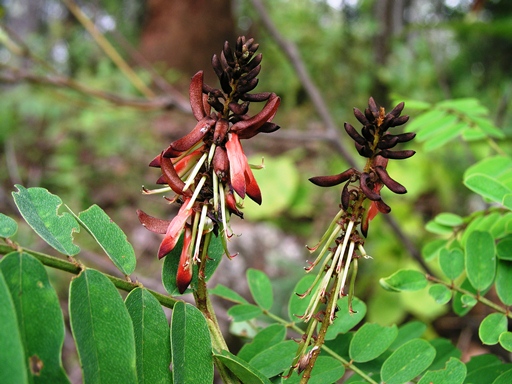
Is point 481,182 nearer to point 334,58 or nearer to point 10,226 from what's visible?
point 10,226

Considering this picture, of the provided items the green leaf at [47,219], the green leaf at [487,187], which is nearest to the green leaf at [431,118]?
the green leaf at [487,187]

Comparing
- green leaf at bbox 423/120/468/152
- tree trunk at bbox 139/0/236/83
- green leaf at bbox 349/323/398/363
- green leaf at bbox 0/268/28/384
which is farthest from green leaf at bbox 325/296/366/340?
tree trunk at bbox 139/0/236/83

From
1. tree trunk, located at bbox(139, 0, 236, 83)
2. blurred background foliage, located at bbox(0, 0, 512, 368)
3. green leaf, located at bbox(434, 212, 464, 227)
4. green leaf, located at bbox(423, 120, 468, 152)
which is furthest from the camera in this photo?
tree trunk, located at bbox(139, 0, 236, 83)

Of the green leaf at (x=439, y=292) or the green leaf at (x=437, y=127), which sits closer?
the green leaf at (x=439, y=292)

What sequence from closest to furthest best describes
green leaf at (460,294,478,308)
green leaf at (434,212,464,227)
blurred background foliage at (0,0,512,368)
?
1. green leaf at (460,294,478,308)
2. green leaf at (434,212,464,227)
3. blurred background foliage at (0,0,512,368)

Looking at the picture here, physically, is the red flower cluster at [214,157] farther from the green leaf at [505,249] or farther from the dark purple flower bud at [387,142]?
the green leaf at [505,249]

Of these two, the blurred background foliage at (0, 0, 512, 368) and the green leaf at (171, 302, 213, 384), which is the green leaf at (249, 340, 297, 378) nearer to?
the green leaf at (171, 302, 213, 384)
